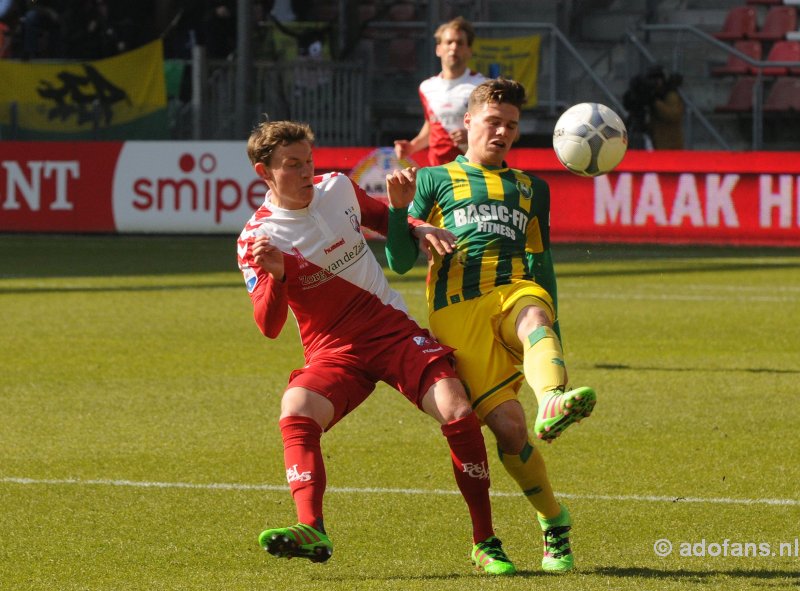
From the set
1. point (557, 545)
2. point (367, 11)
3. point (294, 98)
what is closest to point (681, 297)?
point (557, 545)

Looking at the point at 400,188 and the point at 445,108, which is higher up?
the point at 400,188

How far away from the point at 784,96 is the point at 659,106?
328cm

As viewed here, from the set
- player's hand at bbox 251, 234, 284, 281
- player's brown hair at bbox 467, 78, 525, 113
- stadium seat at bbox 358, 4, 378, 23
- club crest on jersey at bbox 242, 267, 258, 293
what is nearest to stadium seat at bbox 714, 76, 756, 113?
stadium seat at bbox 358, 4, 378, 23

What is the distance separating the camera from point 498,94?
6055mm

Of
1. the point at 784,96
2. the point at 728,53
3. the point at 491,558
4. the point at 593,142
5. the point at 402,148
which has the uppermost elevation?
the point at 593,142

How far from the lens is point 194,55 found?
21531mm

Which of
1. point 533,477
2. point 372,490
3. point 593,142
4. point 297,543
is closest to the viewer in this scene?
point 297,543

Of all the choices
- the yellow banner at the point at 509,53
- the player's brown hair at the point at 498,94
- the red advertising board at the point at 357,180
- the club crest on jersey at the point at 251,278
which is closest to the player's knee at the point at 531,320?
→ the player's brown hair at the point at 498,94

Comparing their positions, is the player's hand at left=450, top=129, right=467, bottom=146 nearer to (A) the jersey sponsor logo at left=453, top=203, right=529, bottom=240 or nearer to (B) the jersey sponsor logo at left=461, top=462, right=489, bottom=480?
(A) the jersey sponsor logo at left=453, top=203, right=529, bottom=240

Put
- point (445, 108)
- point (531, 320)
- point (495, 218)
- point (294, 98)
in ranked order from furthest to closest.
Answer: point (294, 98) < point (445, 108) < point (495, 218) < point (531, 320)

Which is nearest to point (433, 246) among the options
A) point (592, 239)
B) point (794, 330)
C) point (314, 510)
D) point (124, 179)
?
point (314, 510)

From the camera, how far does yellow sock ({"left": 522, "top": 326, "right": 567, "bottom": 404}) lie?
5.37m

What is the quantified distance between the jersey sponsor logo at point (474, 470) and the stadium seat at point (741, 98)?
19.5m

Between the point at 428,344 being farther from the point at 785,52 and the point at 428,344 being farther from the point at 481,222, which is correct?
the point at 785,52
